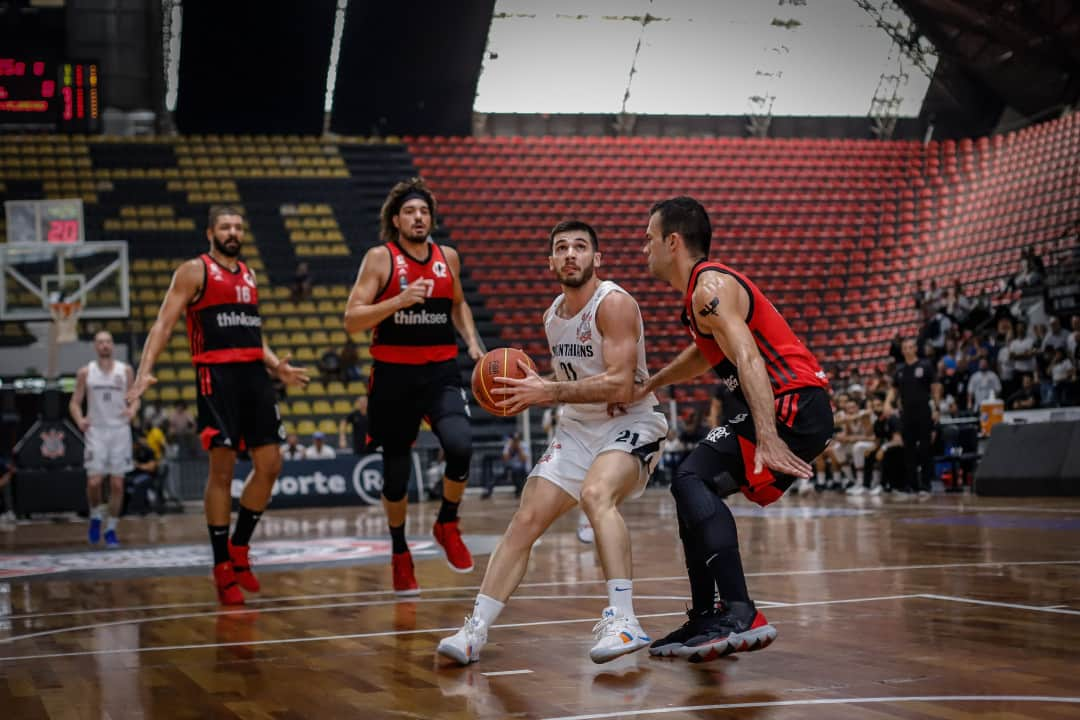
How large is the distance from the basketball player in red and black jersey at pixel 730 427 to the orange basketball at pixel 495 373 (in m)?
0.63

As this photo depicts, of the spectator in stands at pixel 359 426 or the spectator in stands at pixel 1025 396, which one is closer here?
the spectator in stands at pixel 1025 396

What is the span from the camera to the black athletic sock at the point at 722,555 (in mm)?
4191

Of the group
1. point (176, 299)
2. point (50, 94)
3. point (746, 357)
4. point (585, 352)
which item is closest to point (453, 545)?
point (176, 299)

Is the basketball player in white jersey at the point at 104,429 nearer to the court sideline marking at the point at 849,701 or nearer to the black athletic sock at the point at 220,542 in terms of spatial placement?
the black athletic sock at the point at 220,542

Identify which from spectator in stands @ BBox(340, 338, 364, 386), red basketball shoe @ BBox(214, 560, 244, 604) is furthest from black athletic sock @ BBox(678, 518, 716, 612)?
spectator in stands @ BBox(340, 338, 364, 386)

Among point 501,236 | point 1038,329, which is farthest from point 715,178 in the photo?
point 1038,329

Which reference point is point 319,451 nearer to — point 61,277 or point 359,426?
point 359,426

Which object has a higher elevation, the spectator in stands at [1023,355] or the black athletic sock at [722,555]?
the spectator in stands at [1023,355]

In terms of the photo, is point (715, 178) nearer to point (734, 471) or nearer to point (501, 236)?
point (501, 236)

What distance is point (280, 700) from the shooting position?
3.74 meters

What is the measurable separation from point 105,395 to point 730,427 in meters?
8.39

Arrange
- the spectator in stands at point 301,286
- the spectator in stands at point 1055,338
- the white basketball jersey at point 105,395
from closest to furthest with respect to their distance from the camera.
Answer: the white basketball jersey at point 105,395 → the spectator in stands at point 1055,338 → the spectator in stands at point 301,286

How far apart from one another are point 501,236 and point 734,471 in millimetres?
22611

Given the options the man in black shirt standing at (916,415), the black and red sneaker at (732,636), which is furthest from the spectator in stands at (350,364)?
the black and red sneaker at (732,636)
